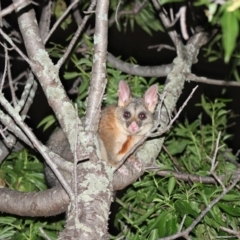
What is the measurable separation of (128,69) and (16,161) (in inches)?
41.2

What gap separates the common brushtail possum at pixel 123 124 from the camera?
363 cm

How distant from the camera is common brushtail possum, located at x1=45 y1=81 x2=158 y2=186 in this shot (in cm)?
363

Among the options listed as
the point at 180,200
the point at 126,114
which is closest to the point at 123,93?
the point at 126,114

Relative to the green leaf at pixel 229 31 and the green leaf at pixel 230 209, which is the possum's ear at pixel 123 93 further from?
the green leaf at pixel 229 31

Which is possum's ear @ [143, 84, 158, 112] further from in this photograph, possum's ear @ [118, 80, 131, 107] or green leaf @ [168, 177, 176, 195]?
green leaf @ [168, 177, 176, 195]

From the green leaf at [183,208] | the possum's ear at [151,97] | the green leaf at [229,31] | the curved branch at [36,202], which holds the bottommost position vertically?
the green leaf at [183,208]

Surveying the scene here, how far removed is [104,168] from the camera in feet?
7.83

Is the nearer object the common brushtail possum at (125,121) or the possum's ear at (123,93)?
the possum's ear at (123,93)

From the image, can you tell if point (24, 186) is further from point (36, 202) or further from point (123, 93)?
point (123, 93)

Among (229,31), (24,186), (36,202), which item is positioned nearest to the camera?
(229,31)

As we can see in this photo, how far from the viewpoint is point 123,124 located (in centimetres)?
375

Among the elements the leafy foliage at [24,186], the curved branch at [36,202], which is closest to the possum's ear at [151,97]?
the leafy foliage at [24,186]

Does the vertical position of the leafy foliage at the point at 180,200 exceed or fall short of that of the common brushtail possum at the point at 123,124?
it falls short


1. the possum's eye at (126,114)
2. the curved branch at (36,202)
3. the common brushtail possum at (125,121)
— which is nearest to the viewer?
the curved branch at (36,202)
